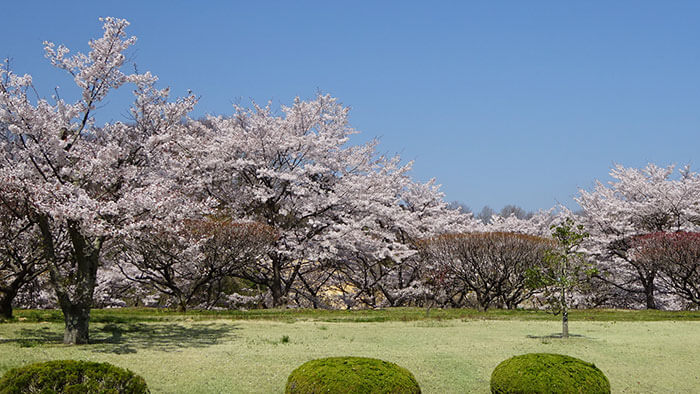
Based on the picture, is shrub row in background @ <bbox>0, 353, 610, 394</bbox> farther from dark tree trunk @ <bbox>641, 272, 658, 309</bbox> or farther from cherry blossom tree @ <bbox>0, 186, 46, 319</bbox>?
dark tree trunk @ <bbox>641, 272, 658, 309</bbox>

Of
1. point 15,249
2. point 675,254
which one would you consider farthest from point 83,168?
point 675,254

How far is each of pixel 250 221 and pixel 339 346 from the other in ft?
44.9

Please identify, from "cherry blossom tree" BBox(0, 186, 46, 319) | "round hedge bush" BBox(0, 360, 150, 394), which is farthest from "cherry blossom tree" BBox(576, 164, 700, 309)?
"round hedge bush" BBox(0, 360, 150, 394)

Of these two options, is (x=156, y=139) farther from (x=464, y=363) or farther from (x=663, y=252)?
(x=663, y=252)

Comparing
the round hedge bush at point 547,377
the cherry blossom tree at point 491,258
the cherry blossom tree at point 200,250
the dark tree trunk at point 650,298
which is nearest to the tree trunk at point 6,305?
the cherry blossom tree at point 200,250

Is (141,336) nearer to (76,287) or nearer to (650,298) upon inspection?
(76,287)

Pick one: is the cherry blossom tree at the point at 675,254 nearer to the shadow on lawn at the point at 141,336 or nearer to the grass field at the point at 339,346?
the grass field at the point at 339,346

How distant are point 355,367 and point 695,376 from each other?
768cm

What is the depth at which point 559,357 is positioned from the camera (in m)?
9.08

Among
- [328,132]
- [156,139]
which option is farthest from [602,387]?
[328,132]

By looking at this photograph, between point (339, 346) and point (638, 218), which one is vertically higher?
point (638, 218)

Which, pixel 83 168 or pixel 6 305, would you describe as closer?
pixel 83 168

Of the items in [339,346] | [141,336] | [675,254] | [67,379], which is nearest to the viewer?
[67,379]

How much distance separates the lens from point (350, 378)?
7688 mm
